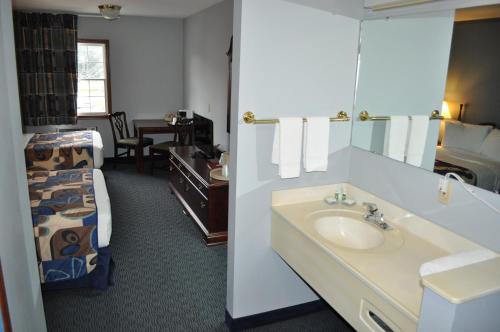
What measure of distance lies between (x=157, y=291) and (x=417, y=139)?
7.14 feet

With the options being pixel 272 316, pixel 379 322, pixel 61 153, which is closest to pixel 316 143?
pixel 379 322

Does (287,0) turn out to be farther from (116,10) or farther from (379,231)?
(116,10)

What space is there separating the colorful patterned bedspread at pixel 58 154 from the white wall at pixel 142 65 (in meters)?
1.35

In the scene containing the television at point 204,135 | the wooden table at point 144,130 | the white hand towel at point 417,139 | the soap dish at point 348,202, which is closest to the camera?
the white hand towel at point 417,139

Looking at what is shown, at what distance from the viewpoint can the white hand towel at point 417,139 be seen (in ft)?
6.98

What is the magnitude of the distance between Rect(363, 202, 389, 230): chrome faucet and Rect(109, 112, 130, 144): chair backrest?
5.03 meters

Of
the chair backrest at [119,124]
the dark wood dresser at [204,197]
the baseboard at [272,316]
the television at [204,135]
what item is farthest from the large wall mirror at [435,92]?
the chair backrest at [119,124]

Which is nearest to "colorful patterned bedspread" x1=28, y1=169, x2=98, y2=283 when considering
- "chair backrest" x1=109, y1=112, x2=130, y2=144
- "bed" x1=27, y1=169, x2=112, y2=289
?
"bed" x1=27, y1=169, x2=112, y2=289

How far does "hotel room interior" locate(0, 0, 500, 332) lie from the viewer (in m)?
1.66

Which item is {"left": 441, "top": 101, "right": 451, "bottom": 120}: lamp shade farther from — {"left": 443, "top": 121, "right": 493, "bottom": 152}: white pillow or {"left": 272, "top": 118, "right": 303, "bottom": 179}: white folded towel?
{"left": 272, "top": 118, "right": 303, "bottom": 179}: white folded towel

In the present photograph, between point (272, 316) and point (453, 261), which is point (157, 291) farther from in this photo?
point (453, 261)

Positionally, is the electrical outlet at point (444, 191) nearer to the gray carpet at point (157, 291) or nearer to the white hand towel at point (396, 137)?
the white hand towel at point (396, 137)

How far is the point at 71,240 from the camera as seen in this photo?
118 inches

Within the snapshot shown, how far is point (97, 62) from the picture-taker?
6.61 metres
